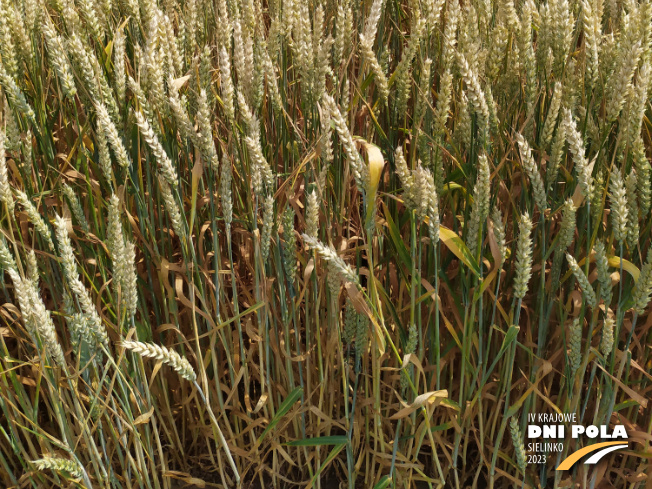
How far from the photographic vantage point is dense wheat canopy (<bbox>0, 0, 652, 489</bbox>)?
1.03 metres

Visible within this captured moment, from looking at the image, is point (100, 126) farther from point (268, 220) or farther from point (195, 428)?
point (195, 428)

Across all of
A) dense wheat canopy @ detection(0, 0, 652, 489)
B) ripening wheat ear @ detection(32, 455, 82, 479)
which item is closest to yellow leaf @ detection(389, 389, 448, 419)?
dense wheat canopy @ detection(0, 0, 652, 489)

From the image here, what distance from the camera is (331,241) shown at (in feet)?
4.00

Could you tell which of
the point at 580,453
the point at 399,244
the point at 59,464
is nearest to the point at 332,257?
the point at 399,244

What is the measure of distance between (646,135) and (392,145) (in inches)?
22.2

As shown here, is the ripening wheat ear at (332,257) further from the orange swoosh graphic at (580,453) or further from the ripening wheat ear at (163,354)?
the orange swoosh graphic at (580,453)

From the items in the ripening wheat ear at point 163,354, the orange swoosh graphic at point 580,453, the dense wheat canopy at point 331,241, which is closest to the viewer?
the ripening wheat ear at point 163,354

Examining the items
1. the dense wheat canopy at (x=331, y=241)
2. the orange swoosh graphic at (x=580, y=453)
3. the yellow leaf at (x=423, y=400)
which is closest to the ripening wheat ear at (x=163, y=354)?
the dense wheat canopy at (x=331, y=241)

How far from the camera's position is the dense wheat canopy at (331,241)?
40.6 inches

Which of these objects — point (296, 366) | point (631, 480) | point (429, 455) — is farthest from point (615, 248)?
point (296, 366)

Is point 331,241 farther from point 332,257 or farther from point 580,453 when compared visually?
point 580,453

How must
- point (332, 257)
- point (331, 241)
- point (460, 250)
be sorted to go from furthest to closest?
point (331, 241), point (460, 250), point (332, 257)

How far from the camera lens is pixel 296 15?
129 cm

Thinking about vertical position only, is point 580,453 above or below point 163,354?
below
